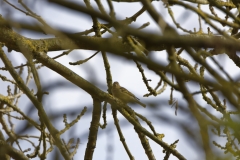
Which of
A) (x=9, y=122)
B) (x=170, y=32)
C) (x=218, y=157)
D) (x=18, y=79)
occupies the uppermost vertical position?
(x=9, y=122)

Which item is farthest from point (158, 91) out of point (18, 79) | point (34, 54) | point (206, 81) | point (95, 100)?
point (206, 81)

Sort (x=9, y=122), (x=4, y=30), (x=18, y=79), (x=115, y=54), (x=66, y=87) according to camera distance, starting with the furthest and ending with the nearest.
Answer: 1. (x=9, y=122)
2. (x=4, y=30)
3. (x=18, y=79)
4. (x=66, y=87)
5. (x=115, y=54)

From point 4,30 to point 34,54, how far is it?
254mm

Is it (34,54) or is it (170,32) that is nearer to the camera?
(170,32)

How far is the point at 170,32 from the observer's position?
1176 mm

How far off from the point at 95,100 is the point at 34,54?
531mm

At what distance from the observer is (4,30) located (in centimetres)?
270

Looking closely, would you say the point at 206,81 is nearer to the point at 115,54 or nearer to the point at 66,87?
the point at 115,54

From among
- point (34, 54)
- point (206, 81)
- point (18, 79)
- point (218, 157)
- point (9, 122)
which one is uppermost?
point (9, 122)

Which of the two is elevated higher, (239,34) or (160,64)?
(239,34)

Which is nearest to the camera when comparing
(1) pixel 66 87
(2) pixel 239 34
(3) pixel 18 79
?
(1) pixel 66 87

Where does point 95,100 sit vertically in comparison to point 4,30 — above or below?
below

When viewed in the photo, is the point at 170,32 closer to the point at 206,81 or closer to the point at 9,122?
the point at 206,81

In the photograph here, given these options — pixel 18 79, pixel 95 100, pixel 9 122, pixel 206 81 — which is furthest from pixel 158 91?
pixel 206 81
